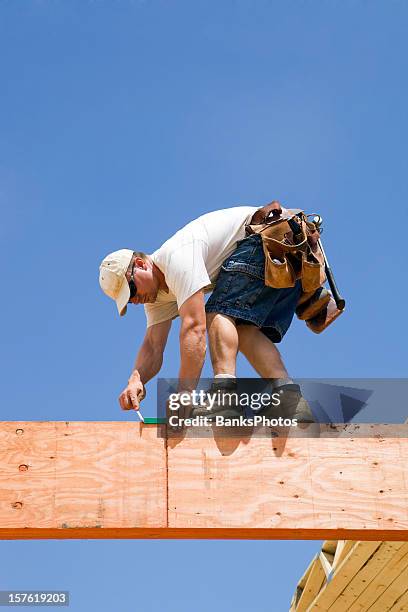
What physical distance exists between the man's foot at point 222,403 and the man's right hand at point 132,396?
15.2 inches

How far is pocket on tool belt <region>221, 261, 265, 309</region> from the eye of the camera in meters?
4.36

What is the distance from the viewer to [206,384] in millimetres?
4145

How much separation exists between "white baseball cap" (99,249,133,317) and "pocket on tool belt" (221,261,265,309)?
0.50 metres

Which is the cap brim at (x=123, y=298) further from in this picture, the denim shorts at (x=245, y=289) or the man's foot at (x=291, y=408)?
the man's foot at (x=291, y=408)

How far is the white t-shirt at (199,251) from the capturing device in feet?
13.6

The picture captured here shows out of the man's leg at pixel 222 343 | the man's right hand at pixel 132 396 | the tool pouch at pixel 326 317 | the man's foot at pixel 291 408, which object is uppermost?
the tool pouch at pixel 326 317

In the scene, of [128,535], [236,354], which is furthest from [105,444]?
[236,354]

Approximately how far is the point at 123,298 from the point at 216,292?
0.47 metres

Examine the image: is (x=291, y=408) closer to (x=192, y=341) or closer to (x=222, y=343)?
(x=222, y=343)

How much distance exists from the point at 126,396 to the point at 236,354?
0.57 meters

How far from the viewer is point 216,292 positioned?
14.4 ft
